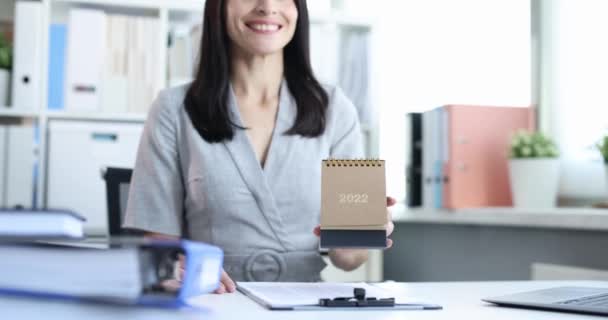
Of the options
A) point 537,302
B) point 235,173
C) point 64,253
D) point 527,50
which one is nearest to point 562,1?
point 527,50

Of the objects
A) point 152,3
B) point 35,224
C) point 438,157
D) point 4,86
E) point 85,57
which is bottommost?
point 35,224

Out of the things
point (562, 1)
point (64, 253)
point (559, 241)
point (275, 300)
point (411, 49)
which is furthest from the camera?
point (411, 49)

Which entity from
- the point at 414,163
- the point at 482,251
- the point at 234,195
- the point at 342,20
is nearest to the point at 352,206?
the point at 234,195

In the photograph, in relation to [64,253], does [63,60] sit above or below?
above

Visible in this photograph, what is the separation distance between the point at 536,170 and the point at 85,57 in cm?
164

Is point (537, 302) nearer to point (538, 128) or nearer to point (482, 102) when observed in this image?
point (538, 128)

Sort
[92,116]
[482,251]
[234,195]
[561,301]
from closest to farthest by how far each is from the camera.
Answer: [561,301] < [234,195] < [482,251] < [92,116]

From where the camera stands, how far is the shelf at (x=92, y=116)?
281 centimetres

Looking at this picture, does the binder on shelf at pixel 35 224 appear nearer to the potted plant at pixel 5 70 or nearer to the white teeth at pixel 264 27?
the white teeth at pixel 264 27

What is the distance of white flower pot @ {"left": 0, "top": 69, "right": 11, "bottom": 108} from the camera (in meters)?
2.78

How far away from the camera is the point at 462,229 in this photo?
271cm

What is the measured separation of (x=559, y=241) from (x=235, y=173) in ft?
3.58

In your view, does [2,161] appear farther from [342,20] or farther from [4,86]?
[342,20]

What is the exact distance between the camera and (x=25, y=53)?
2766mm
